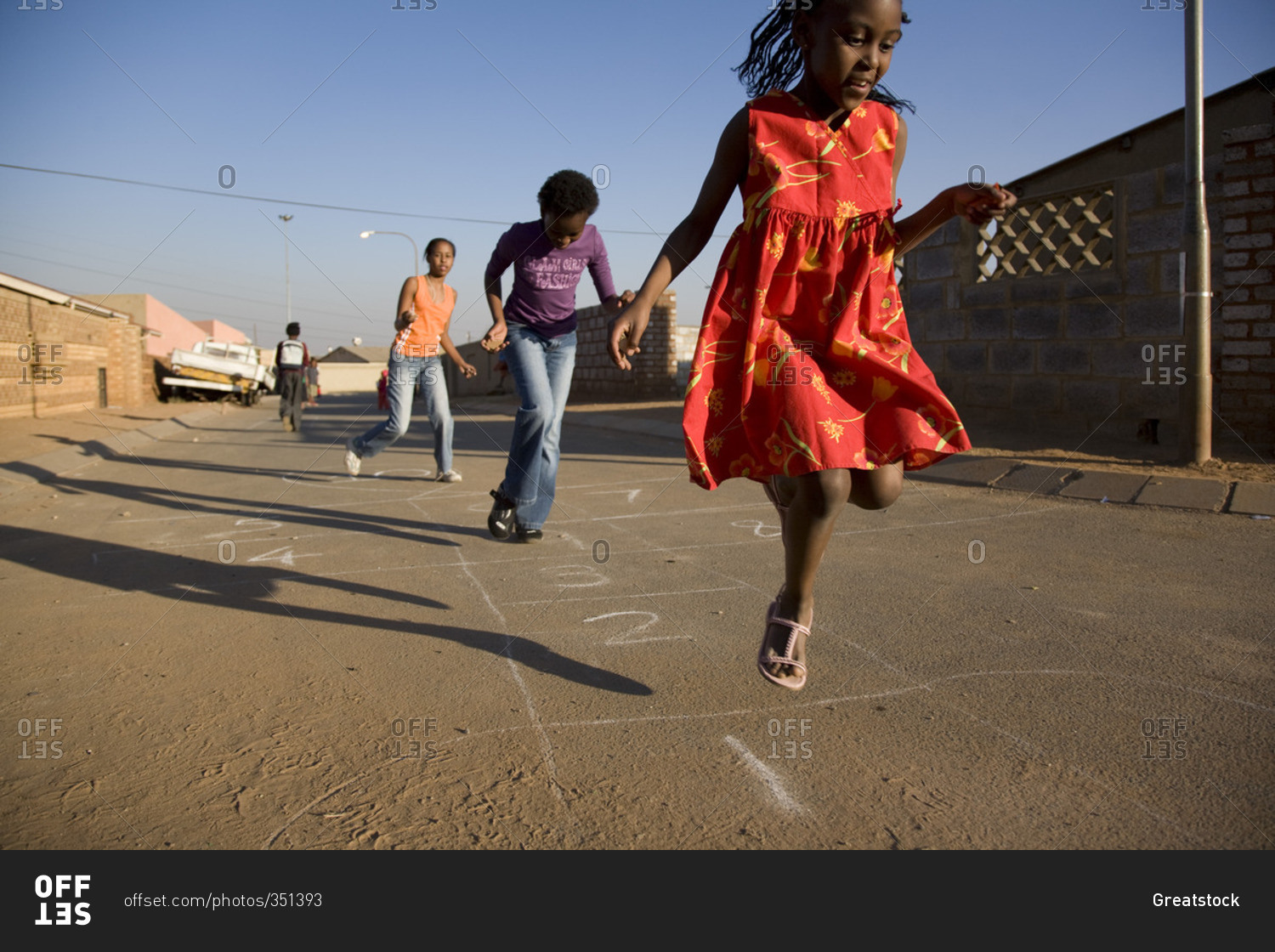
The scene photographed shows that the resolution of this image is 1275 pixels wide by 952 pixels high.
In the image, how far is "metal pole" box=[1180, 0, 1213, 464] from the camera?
617cm

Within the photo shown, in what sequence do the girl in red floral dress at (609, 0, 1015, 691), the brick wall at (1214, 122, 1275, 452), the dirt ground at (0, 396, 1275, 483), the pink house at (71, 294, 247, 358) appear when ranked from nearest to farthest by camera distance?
1. the girl in red floral dress at (609, 0, 1015, 691)
2. the dirt ground at (0, 396, 1275, 483)
3. the brick wall at (1214, 122, 1275, 452)
4. the pink house at (71, 294, 247, 358)

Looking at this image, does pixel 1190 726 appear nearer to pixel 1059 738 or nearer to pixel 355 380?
pixel 1059 738

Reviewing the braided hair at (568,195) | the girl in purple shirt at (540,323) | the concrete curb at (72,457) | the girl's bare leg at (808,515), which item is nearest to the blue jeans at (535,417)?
the girl in purple shirt at (540,323)

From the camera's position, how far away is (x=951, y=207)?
2.30m

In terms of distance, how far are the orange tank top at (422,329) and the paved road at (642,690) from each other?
195 cm

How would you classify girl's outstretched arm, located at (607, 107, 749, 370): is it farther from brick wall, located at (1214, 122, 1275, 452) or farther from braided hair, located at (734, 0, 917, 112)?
brick wall, located at (1214, 122, 1275, 452)

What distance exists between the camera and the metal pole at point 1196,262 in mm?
6168

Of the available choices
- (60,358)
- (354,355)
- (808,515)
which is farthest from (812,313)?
(354,355)

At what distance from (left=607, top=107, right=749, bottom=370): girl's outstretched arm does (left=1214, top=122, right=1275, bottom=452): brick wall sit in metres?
6.11

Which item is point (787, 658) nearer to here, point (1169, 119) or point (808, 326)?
point (808, 326)

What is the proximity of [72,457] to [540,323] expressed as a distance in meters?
7.85

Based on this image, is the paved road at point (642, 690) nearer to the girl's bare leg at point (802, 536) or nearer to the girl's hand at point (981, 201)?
the girl's bare leg at point (802, 536)

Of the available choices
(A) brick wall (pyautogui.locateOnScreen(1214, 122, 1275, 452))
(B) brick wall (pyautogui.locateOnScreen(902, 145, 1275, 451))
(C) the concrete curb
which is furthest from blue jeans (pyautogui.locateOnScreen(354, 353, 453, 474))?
(A) brick wall (pyautogui.locateOnScreen(1214, 122, 1275, 452))

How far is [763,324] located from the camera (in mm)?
2432
